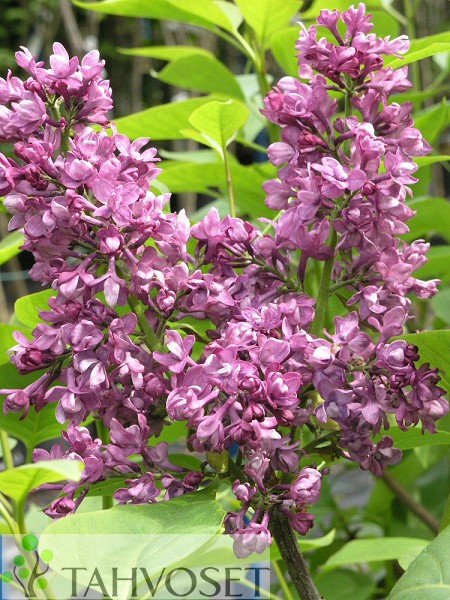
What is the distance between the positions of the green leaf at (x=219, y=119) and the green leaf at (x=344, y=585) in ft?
1.20

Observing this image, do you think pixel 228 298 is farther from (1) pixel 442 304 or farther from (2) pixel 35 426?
(1) pixel 442 304

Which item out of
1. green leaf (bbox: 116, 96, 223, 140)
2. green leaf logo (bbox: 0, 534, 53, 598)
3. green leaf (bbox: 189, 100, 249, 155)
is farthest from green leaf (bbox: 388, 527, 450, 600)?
green leaf (bbox: 116, 96, 223, 140)

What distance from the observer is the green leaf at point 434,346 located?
0.42 m

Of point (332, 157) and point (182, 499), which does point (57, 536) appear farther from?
point (332, 157)

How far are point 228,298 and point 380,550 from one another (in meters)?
0.34

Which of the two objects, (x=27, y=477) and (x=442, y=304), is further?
(x=442, y=304)

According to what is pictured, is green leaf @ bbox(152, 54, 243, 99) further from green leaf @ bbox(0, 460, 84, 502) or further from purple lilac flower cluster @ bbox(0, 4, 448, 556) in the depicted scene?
green leaf @ bbox(0, 460, 84, 502)

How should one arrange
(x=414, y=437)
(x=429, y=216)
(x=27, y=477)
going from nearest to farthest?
(x=27, y=477) < (x=414, y=437) < (x=429, y=216)

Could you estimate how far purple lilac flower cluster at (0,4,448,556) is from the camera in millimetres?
346

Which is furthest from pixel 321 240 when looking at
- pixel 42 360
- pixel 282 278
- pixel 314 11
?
pixel 314 11

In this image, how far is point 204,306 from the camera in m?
0.37

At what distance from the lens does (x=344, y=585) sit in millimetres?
721

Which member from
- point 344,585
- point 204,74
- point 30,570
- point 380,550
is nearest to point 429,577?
point 30,570

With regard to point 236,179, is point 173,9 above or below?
above
